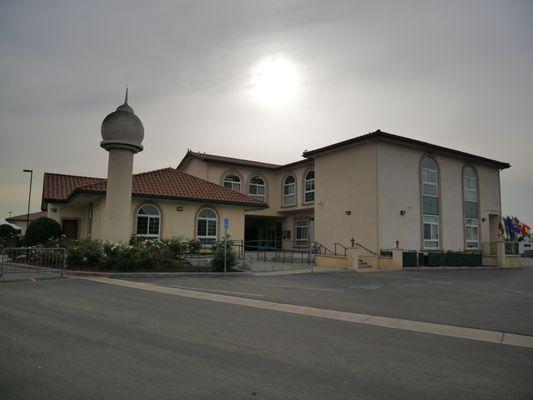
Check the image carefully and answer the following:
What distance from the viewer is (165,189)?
2400 cm

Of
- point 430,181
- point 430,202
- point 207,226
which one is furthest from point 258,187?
point 430,202

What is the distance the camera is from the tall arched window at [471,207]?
29.3 m

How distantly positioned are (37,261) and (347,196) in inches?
681

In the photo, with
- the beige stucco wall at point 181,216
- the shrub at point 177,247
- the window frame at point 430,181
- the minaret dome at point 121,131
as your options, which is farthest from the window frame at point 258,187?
the shrub at point 177,247

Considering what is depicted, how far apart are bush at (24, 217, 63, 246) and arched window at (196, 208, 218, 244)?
8318 millimetres

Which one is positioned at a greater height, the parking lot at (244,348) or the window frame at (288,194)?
the window frame at (288,194)

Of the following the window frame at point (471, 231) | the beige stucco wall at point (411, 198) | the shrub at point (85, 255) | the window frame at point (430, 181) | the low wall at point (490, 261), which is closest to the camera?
the shrub at point (85, 255)

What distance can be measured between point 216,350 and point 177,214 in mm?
18713

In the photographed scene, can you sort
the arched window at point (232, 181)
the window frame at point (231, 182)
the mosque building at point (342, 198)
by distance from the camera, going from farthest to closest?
the arched window at point (232, 181) → the window frame at point (231, 182) → the mosque building at point (342, 198)

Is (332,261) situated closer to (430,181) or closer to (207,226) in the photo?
(207,226)

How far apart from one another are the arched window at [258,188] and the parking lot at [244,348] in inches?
974

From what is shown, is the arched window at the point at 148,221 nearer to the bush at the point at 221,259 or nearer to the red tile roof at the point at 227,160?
the bush at the point at 221,259

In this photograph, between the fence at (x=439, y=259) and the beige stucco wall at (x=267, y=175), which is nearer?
the fence at (x=439, y=259)

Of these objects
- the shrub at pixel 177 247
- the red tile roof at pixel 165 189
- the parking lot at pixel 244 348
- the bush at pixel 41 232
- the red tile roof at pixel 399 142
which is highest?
the red tile roof at pixel 399 142
